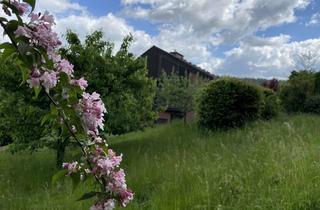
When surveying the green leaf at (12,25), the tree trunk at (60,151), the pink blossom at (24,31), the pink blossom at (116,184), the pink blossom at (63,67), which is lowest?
the tree trunk at (60,151)

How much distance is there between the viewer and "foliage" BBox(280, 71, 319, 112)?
15789 millimetres

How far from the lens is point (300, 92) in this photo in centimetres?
1594

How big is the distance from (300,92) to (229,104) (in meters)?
4.58

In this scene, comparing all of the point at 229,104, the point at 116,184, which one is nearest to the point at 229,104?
the point at 229,104

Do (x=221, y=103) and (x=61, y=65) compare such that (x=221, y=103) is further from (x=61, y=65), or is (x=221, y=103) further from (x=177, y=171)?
(x=61, y=65)

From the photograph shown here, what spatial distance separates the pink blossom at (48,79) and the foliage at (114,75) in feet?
27.0

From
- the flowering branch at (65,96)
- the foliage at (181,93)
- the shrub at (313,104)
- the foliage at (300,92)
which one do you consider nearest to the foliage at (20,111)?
the flowering branch at (65,96)

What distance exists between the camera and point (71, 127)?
5.88ft

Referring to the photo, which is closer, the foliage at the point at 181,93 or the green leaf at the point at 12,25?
the green leaf at the point at 12,25

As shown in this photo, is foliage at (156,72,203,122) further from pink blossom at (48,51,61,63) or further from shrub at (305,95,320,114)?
pink blossom at (48,51,61,63)

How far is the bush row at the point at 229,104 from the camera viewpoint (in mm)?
12508

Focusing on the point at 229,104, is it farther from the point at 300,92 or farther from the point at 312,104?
the point at 300,92

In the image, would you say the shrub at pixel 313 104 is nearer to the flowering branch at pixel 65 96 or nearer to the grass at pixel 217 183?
the grass at pixel 217 183

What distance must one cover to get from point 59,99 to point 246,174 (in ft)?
13.9
